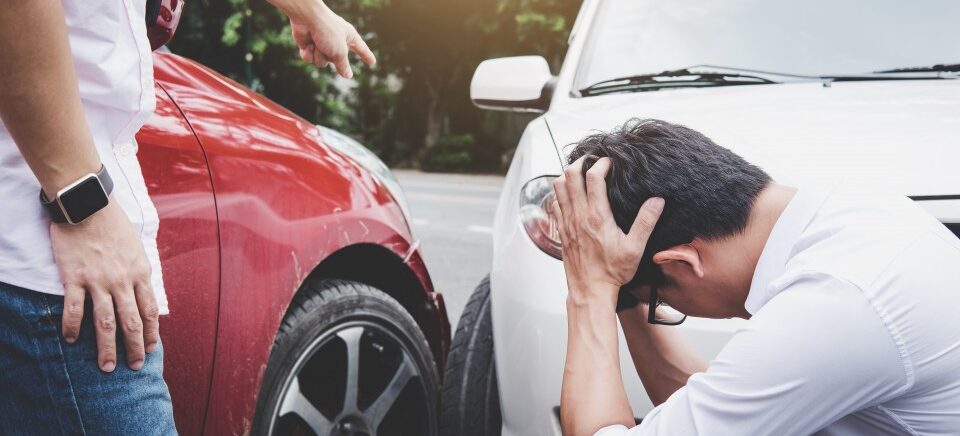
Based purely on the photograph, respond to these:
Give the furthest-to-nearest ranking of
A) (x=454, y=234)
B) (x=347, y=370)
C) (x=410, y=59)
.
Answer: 1. (x=410, y=59)
2. (x=454, y=234)
3. (x=347, y=370)

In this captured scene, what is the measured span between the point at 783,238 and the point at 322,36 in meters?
0.99

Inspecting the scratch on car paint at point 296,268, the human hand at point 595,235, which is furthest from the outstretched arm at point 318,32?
the human hand at point 595,235

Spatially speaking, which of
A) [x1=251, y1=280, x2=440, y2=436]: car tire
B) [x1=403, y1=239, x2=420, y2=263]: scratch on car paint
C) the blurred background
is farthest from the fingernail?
the blurred background

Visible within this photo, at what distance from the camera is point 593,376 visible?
1521mm

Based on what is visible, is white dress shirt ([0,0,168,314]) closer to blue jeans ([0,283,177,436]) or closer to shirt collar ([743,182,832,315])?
blue jeans ([0,283,177,436])

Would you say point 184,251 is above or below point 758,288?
below

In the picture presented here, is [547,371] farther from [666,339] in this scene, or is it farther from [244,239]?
[244,239]

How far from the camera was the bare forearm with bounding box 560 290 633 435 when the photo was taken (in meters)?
1.49

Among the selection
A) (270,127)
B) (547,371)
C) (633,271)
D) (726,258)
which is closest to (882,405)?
(726,258)

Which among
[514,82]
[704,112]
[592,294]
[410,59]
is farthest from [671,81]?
[410,59]

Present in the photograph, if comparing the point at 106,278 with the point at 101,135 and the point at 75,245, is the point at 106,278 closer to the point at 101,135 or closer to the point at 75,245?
the point at 75,245

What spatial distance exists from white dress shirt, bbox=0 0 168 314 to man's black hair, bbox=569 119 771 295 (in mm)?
710

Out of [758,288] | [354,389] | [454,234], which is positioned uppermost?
[758,288]

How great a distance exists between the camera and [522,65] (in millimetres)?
3314
